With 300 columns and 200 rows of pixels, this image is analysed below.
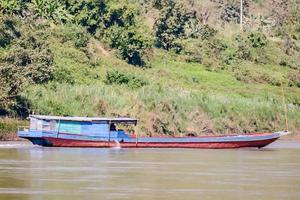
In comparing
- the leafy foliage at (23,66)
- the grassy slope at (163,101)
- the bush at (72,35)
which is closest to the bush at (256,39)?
the grassy slope at (163,101)

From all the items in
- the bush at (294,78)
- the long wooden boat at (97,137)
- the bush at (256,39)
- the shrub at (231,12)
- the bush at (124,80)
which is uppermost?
the shrub at (231,12)

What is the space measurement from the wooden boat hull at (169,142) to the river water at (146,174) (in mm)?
1278

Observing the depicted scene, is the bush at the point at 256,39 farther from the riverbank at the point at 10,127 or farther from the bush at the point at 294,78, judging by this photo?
the riverbank at the point at 10,127

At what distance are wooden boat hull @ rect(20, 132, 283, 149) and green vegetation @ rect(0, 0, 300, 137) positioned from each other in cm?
349

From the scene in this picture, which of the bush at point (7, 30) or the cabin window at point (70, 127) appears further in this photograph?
the bush at point (7, 30)

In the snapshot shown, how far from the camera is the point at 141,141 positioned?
47.7m

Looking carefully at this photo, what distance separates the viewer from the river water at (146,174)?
26.2m

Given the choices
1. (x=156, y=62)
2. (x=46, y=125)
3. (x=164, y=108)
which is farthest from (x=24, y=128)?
(x=156, y=62)

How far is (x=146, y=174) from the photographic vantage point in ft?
105

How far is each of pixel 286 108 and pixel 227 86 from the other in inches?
318

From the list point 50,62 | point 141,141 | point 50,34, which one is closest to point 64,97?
point 50,62

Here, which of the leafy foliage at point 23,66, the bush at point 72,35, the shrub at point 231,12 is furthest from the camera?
the shrub at point 231,12

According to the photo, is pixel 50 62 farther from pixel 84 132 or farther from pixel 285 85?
pixel 285 85

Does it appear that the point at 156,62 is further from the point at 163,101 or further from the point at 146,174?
the point at 146,174
